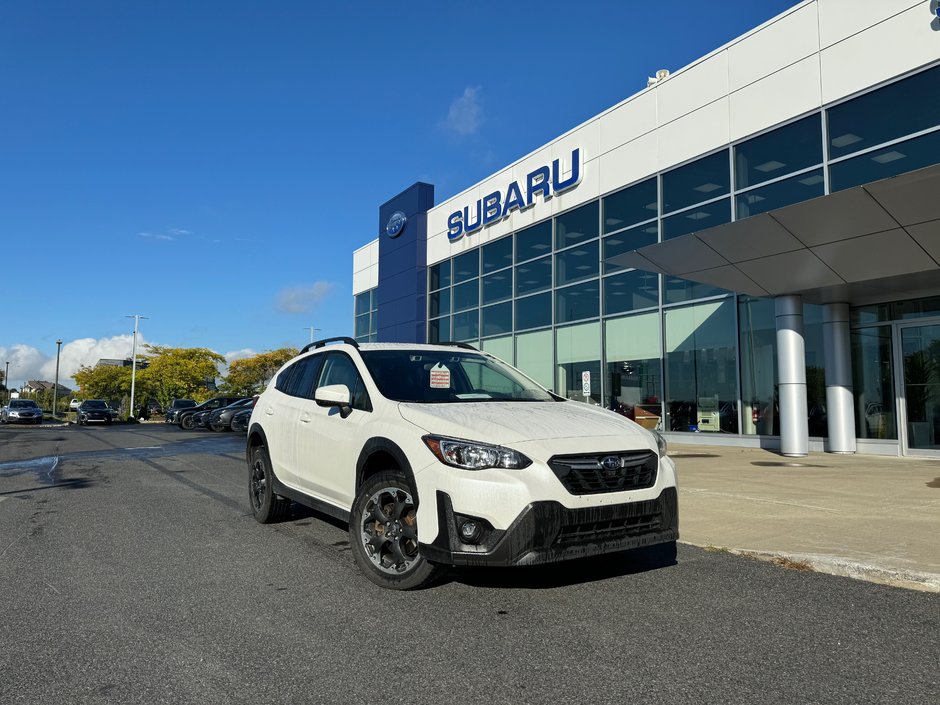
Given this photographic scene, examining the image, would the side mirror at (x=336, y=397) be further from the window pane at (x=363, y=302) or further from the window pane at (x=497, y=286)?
the window pane at (x=363, y=302)

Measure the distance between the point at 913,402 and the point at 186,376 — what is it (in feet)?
227

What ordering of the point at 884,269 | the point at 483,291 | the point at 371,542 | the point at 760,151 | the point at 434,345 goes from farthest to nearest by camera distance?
the point at 483,291 < the point at 760,151 < the point at 884,269 < the point at 434,345 < the point at 371,542

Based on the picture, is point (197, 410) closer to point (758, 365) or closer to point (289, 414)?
point (758, 365)

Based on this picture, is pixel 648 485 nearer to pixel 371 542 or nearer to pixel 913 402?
pixel 371 542

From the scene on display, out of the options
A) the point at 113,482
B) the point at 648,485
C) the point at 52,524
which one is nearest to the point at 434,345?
the point at 648,485

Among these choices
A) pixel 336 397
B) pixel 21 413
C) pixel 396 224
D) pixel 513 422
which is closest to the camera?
pixel 513 422

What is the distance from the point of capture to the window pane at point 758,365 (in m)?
15.5

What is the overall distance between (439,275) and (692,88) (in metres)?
13.6

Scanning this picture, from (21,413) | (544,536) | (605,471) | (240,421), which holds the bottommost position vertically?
(544,536)

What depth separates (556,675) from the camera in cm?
309

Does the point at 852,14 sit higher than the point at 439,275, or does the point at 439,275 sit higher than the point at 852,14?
the point at 852,14

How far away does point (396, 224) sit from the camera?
31.4 meters

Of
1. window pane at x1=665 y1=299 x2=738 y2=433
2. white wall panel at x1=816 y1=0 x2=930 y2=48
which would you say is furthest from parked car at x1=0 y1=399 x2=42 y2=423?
white wall panel at x1=816 y1=0 x2=930 y2=48

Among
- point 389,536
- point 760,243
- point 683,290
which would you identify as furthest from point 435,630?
point 683,290
